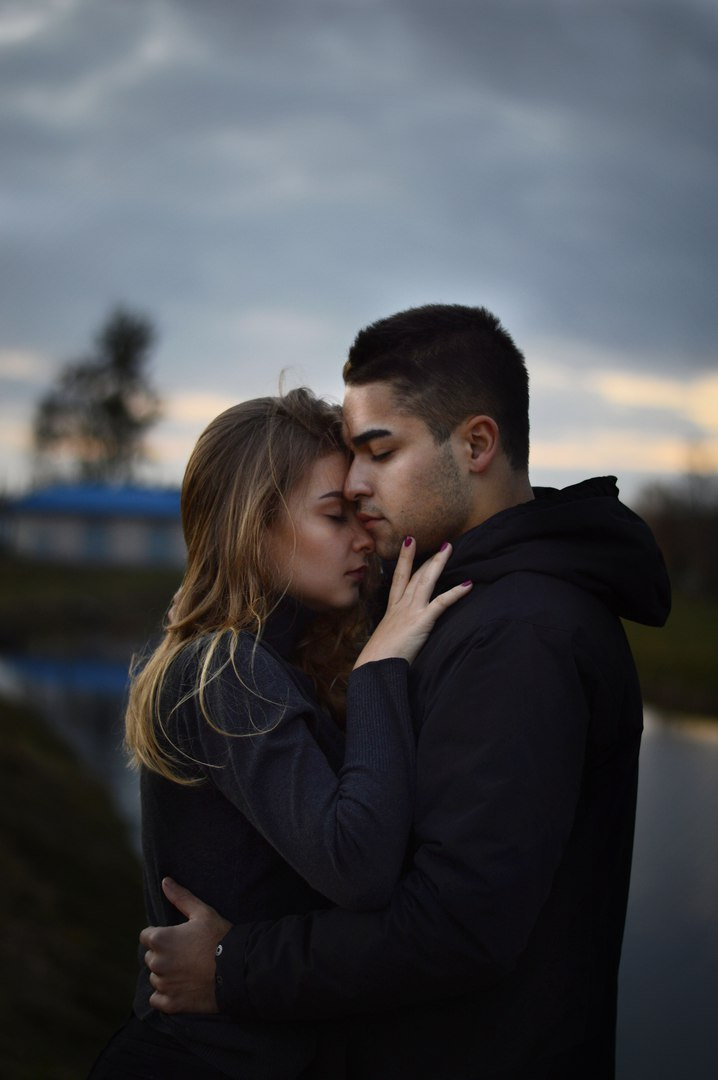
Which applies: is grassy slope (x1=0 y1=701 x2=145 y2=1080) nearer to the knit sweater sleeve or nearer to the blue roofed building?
the knit sweater sleeve

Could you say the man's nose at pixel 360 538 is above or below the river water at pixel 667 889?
above

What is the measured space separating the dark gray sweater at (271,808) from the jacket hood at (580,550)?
0.34 metres

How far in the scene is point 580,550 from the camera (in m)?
2.40

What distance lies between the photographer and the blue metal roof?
148 ft

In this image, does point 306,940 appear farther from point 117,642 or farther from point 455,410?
point 117,642

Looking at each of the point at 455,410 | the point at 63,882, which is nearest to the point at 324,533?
the point at 455,410

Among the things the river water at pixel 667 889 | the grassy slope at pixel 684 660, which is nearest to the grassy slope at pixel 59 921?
the river water at pixel 667 889

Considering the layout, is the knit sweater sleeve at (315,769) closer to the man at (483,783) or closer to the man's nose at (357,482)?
the man at (483,783)

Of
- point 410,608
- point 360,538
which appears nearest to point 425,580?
point 410,608

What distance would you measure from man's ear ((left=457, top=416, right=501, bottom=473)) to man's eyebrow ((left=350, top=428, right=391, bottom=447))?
0.19 meters

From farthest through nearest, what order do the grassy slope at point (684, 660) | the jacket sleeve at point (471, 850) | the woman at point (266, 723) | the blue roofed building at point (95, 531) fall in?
the blue roofed building at point (95, 531) < the grassy slope at point (684, 660) < the woman at point (266, 723) < the jacket sleeve at point (471, 850)

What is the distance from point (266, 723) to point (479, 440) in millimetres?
880

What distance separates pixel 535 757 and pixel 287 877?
725 mm

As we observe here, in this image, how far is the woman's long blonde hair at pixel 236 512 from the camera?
8.59ft
